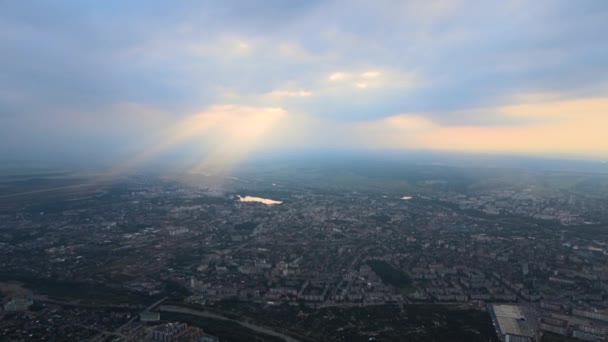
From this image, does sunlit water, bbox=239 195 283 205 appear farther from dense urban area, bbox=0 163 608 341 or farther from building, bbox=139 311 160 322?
building, bbox=139 311 160 322

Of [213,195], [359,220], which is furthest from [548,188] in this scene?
[213,195]

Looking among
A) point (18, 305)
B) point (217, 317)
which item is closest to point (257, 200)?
point (217, 317)

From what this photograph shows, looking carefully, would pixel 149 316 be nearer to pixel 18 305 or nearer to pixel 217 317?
pixel 217 317

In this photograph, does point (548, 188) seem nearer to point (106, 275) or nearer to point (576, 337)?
point (576, 337)

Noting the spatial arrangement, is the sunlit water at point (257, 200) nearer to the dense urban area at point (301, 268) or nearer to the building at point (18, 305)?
the dense urban area at point (301, 268)

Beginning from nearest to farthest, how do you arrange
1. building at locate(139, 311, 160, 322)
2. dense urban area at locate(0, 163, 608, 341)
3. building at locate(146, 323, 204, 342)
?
building at locate(146, 323, 204, 342) → dense urban area at locate(0, 163, 608, 341) → building at locate(139, 311, 160, 322)

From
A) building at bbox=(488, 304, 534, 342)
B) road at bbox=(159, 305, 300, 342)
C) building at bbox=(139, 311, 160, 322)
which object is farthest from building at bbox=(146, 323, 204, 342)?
building at bbox=(488, 304, 534, 342)

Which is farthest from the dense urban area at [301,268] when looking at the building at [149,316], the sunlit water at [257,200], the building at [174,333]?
the sunlit water at [257,200]

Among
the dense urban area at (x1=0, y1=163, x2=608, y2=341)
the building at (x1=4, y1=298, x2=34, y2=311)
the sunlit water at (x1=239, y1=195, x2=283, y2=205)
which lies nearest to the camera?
the dense urban area at (x1=0, y1=163, x2=608, y2=341)
